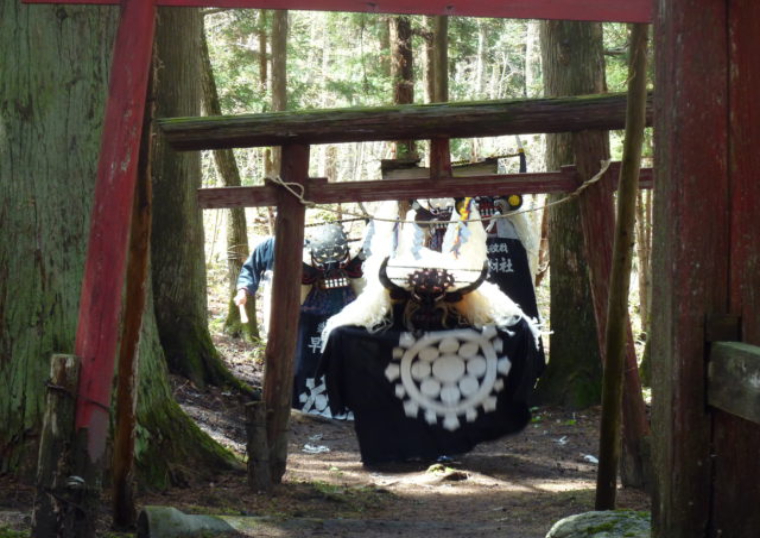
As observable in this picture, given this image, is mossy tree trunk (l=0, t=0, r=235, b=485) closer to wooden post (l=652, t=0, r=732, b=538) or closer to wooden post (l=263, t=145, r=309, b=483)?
wooden post (l=263, t=145, r=309, b=483)

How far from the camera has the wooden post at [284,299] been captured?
23.2 feet

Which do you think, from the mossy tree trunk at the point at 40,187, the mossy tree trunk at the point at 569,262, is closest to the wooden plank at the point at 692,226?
the mossy tree trunk at the point at 40,187

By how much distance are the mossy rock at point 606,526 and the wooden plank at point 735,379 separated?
867mm

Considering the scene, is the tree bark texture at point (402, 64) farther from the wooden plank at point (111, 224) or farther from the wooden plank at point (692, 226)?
the wooden plank at point (692, 226)

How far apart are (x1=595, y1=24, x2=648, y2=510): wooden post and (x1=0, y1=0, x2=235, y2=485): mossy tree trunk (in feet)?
9.35

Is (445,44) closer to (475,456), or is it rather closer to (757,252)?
(475,456)

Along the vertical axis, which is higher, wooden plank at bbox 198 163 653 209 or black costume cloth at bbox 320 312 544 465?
wooden plank at bbox 198 163 653 209

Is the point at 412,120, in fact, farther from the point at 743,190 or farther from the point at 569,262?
the point at 569,262

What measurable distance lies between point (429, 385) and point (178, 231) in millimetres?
3362

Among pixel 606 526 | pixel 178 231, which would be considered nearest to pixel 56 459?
pixel 606 526

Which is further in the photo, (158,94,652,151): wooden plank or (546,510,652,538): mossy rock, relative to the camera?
(158,94,652,151): wooden plank

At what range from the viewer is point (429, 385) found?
850cm

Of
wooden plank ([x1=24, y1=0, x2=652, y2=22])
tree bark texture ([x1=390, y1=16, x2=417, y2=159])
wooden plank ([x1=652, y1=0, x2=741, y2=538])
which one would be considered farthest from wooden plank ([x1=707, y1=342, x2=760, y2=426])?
tree bark texture ([x1=390, y1=16, x2=417, y2=159])

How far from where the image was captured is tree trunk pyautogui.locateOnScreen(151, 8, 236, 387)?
10.2m
